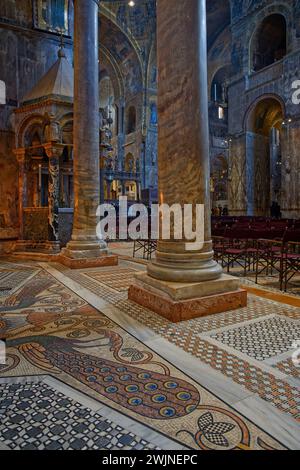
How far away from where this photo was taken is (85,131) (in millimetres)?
7395

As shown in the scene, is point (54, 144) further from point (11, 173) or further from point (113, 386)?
point (113, 386)

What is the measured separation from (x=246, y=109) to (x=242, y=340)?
70.6ft

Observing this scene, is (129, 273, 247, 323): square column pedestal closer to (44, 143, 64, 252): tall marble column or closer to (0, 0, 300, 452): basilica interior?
(0, 0, 300, 452): basilica interior

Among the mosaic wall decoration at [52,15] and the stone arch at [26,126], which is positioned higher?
the mosaic wall decoration at [52,15]

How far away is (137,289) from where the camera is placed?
427 centimetres

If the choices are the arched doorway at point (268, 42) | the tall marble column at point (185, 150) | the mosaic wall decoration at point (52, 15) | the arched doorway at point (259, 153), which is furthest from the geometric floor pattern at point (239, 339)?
the arched doorway at point (268, 42)

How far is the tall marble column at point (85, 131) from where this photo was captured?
7363 millimetres

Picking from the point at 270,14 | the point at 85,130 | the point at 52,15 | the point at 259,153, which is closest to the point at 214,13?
the point at 270,14

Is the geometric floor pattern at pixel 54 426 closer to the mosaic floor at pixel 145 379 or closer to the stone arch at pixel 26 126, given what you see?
the mosaic floor at pixel 145 379

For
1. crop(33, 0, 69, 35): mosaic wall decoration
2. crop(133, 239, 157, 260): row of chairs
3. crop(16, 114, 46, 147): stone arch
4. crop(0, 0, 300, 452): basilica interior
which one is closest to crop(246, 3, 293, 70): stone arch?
crop(33, 0, 69, 35): mosaic wall decoration

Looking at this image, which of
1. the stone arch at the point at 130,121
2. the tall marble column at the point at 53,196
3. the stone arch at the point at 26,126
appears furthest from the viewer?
the stone arch at the point at 130,121

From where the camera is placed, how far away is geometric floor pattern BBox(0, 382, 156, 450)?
165 centimetres

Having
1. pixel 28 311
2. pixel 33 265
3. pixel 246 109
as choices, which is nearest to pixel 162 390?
pixel 28 311

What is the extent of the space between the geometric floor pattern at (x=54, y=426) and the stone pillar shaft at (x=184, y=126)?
208cm
